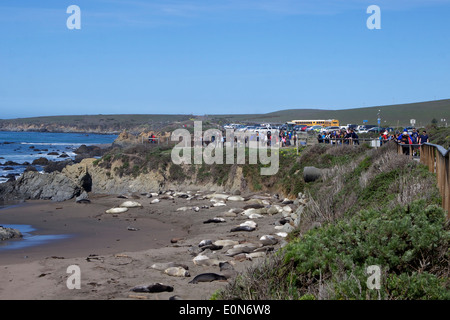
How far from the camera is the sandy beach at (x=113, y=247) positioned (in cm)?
1243

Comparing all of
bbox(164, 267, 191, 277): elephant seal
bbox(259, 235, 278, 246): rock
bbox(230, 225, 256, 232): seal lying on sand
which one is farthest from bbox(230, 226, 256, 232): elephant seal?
bbox(164, 267, 191, 277): elephant seal

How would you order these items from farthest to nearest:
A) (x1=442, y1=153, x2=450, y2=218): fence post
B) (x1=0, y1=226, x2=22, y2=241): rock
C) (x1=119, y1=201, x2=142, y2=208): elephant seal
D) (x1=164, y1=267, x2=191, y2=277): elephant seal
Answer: (x1=119, y1=201, x2=142, y2=208): elephant seal < (x1=0, y1=226, x2=22, y2=241): rock < (x1=164, y1=267, x2=191, y2=277): elephant seal < (x1=442, y1=153, x2=450, y2=218): fence post

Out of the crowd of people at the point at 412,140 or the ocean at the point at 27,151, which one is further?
the ocean at the point at 27,151

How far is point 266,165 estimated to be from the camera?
32.4m

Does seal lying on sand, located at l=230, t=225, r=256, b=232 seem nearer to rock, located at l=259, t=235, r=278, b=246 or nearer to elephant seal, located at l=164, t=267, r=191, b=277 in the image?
rock, located at l=259, t=235, r=278, b=246

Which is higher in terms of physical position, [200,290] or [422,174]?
[422,174]

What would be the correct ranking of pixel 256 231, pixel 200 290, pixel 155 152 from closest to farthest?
pixel 200 290 → pixel 256 231 → pixel 155 152

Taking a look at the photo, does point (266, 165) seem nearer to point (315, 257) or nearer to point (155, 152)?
point (155, 152)

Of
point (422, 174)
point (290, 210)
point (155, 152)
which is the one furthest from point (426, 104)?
point (422, 174)

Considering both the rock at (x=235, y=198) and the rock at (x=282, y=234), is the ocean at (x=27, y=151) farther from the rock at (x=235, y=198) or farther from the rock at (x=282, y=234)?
the rock at (x=282, y=234)

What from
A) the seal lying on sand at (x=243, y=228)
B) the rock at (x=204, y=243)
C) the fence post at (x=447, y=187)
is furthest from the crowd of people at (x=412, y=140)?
the fence post at (x=447, y=187)

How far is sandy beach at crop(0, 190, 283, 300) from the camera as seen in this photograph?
12430 mm

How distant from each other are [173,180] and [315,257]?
90.0 feet

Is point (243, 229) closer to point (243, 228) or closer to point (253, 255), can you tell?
point (243, 228)
